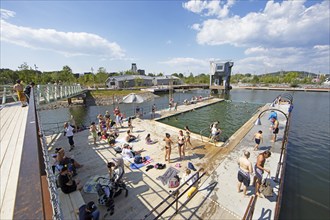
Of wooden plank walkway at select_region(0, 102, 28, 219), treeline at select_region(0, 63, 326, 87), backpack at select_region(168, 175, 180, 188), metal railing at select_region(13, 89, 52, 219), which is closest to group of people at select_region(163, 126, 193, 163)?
backpack at select_region(168, 175, 180, 188)

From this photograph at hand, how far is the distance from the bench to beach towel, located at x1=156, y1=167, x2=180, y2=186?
10.2ft

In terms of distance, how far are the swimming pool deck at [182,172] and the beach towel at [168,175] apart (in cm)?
21

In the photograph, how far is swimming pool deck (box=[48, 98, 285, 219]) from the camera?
540 centimetres

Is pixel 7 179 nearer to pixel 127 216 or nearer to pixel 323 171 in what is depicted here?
pixel 127 216

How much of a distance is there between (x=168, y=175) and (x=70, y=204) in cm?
384


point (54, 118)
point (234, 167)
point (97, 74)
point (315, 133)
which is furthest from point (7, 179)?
point (97, 74)

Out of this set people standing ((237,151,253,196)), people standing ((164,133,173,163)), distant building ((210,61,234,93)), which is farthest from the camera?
distant building ((210,61,234,93))

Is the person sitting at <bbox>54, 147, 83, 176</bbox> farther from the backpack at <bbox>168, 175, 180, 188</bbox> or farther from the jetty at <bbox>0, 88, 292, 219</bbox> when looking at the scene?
the backpack at <bbox>168, 175, 180, 188</bbox>

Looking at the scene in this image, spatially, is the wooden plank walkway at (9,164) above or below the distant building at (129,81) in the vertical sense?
below

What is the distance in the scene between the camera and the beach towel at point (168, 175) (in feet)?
22.4

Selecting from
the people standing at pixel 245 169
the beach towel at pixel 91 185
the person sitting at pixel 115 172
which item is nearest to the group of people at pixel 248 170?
the people standing at pixel 245 169

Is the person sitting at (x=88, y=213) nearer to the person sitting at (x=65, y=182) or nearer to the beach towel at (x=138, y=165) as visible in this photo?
the person sitting at (x=65, y=182)

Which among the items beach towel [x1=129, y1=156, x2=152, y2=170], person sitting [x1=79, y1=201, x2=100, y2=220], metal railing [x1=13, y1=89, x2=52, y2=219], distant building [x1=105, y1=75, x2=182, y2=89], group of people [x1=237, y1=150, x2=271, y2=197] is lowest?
beach towel [x1=129, y1=156, x2=152, y2=170]

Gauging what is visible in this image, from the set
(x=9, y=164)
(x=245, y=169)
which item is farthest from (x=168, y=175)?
(x=9, y=164)
